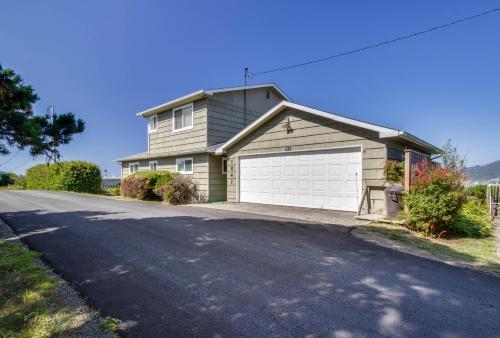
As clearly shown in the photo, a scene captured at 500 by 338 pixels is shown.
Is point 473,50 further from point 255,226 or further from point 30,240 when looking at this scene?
point 30,240

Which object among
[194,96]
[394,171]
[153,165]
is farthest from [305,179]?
[153,165]

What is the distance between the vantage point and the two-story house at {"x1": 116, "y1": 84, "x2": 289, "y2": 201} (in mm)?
14047

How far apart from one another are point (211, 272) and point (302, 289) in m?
1.38

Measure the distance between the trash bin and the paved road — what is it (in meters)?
2.72

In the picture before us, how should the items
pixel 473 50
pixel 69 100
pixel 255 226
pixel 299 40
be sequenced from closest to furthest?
pixel 255 226 < pixel 473 50 < pixel 299 40 < pixel 69 100

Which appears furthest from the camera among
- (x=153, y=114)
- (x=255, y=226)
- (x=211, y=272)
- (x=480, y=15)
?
(x=153, y=114)

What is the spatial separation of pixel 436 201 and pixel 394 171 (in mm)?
2011

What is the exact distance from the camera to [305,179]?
10.5 m

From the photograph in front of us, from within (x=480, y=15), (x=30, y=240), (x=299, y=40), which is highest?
(x=299, y=40)

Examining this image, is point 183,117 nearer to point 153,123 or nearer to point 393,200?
point 153,123

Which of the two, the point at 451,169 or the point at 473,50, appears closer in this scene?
the point at 451,169

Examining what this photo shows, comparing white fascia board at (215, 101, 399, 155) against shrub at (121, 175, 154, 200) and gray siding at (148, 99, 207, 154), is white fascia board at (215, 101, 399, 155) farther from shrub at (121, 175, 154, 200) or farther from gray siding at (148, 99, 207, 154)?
shrub at (121, 175, 154, 200)

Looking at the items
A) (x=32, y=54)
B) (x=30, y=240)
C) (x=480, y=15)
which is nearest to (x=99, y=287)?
(x=30, y=240)

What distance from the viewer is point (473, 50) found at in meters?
11.2
